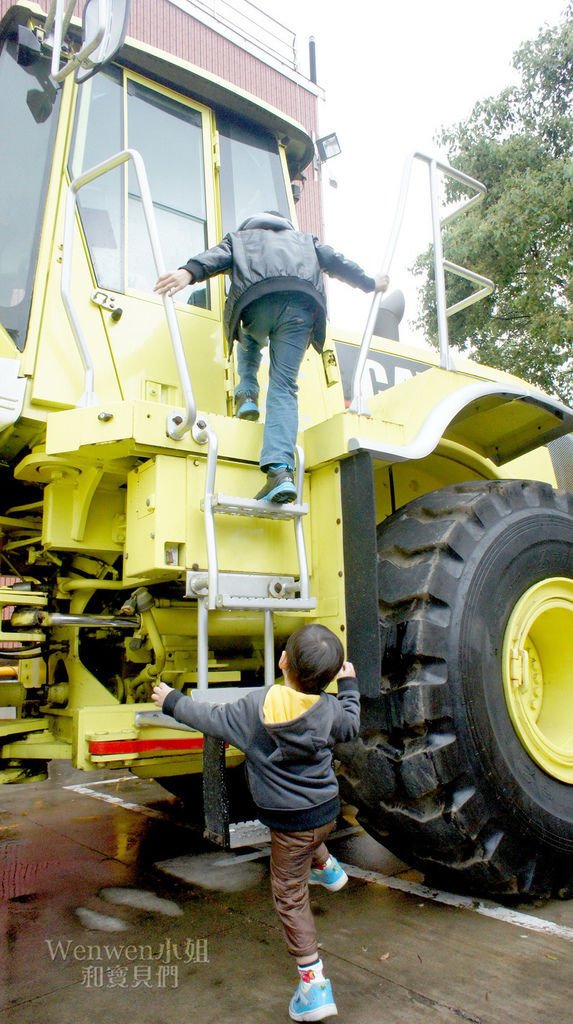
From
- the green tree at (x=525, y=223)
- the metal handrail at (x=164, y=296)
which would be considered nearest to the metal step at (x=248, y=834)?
the metal handrail at (x=164, y=296)

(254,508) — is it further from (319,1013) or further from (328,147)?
(328,147)

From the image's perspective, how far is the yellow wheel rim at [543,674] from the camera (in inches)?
119

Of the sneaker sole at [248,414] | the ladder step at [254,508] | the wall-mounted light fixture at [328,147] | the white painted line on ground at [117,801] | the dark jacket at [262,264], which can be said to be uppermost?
the wall-mounted light fixture at [328,147]

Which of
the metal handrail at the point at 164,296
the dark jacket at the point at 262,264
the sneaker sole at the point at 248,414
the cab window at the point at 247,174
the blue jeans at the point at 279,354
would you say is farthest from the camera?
the cab window at the point at 247,174

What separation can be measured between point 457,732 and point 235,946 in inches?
42.9

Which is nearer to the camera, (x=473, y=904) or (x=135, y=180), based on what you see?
(x=473, y=904)

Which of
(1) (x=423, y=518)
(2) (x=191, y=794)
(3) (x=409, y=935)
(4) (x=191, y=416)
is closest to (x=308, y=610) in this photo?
(1) (x=423, y=518)

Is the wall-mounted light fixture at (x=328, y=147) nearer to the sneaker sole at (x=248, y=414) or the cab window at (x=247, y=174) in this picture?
the cab window at (x=247, y=174)

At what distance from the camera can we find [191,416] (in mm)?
2742

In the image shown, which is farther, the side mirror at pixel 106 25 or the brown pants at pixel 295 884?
the side mirror at pixel 106 25

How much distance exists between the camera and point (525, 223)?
421 inches

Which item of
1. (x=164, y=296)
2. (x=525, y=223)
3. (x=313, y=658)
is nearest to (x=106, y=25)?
(x=164, y=296)

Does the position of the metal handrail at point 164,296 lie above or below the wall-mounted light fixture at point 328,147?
below

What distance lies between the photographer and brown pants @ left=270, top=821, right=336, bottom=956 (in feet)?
7.29
